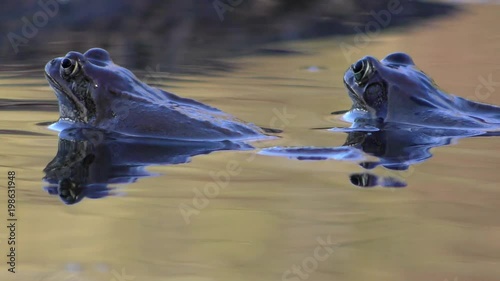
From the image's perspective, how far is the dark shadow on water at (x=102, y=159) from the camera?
14.8 feet

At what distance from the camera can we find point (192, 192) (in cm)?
448

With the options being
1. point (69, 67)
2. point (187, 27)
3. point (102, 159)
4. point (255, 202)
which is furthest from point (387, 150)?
point (187, 27)

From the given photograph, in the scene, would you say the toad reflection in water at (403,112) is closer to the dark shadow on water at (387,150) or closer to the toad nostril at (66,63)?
the dark shadow on water at (387,150)

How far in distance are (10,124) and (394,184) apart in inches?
97.4

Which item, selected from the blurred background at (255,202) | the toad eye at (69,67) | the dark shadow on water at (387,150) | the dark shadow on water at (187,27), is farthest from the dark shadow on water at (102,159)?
the dark shadow on water at (187,27)

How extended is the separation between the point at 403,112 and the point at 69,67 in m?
1.98

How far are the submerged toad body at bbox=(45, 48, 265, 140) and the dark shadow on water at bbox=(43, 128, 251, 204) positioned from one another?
0.26ft

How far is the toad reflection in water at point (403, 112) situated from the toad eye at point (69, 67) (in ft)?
4.85

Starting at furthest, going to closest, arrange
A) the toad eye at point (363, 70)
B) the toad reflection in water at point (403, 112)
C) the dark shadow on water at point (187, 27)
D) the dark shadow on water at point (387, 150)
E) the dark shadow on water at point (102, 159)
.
A: the dark shadow on water at point (187, 27)
the toad eye at point (363, 70)
the toad reflection in water at point (403, 112)
the dark shadow on water at point (387, 150)
the dark shadow on water at point (102, 159)

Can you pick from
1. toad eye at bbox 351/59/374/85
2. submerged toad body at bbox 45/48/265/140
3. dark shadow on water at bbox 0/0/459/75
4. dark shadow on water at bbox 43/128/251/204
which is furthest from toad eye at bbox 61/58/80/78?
dark shadow on water at bbox 0/0/459/75

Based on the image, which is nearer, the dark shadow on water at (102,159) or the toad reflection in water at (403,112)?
the dark shadow on water at (102,159)

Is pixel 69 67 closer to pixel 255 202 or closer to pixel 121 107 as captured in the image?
pixel 121 107

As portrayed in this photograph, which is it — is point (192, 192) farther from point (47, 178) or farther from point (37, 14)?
point (37, 14)

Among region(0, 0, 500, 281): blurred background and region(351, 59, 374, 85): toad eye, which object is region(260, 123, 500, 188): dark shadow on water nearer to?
region(0, 0, 500, 281): blurred background
